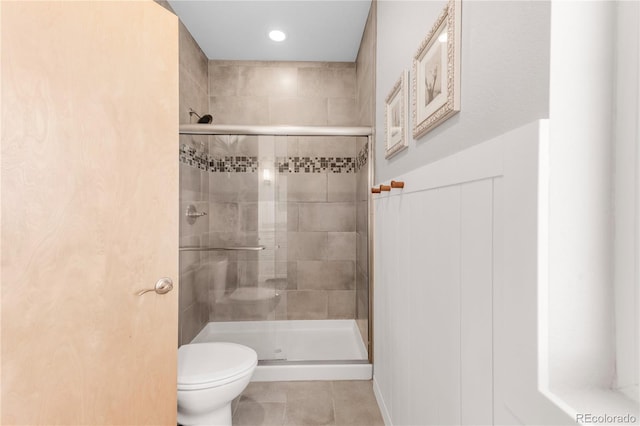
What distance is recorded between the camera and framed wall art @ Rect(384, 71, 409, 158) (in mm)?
1332

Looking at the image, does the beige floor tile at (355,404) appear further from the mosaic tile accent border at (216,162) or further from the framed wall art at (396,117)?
the mosaic tile accent border at (216,162)

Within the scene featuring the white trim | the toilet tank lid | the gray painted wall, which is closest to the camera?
the gray painted wall

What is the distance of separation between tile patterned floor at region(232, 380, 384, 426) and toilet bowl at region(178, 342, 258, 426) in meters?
0.27

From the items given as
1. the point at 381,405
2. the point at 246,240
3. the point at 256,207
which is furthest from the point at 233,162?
the point at 381,405

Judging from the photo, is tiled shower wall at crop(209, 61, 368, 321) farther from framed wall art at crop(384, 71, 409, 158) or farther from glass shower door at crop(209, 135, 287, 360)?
framed wall art at crop(384, 71, 409, 158)

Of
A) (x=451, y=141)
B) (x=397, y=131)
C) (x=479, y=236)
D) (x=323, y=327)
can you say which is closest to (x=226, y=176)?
(x=397, y=131)

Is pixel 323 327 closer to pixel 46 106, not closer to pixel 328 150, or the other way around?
pixel 328 150

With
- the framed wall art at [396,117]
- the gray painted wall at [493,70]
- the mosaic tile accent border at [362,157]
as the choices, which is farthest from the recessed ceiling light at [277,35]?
the gray painted wall at [493,70]

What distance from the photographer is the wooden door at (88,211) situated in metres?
0.82

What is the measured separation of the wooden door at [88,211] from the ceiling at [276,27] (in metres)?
1.18

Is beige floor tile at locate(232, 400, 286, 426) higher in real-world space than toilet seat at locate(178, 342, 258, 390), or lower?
lower

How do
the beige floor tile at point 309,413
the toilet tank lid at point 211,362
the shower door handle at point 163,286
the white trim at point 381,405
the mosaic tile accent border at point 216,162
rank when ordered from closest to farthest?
1. the shower door handle at point 163,286
2. the toilet tank lid at point 211,362
3. the white trim at point 381,405
4. the beige floor tile at point 309,413
5. the mosaic tile accent border at point 216,162

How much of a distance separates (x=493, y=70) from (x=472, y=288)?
488 millimetres

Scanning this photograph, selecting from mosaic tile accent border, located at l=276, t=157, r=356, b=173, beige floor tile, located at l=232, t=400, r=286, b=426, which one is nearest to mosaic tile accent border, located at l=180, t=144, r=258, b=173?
mosaic tile accent border, located at l=276, t=157, r=356, b=173
